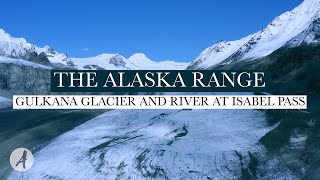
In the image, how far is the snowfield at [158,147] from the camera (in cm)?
2689

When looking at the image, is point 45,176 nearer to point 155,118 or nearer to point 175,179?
point 175,179

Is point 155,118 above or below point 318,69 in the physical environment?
below

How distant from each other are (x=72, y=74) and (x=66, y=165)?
5.49 metres

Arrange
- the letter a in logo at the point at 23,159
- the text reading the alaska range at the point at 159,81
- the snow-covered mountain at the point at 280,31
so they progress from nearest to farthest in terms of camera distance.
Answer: the text reading the alaska range at the point at 159,81 → the letter a in logo at the point at 23,159 → the snow-covered mountain at the point at 280,31

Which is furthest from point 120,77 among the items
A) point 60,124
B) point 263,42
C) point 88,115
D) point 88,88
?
point 263,42

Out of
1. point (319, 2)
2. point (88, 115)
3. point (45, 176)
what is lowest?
point (45, 176)

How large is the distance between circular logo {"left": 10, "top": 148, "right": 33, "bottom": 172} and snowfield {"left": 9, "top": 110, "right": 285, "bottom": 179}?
48 centimetres

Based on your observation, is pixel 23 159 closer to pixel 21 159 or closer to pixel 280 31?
pixel 21 159

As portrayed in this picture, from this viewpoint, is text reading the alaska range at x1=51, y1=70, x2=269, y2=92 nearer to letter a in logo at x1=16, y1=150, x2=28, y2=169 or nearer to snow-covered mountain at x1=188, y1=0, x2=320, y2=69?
letter a in logo at x1=16, y1=150, x2=28, y2=169

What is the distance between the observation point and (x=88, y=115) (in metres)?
44.6

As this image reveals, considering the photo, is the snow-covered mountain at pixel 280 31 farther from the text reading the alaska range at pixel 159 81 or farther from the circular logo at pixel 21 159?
the text reading the alaska range at pixel 159 81

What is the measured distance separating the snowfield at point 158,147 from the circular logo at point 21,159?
0.48 metres

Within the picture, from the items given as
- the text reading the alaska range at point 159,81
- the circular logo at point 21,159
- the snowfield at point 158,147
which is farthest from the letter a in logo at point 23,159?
the text reading the alaska range at point 159,81

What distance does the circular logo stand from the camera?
95.1 feet
